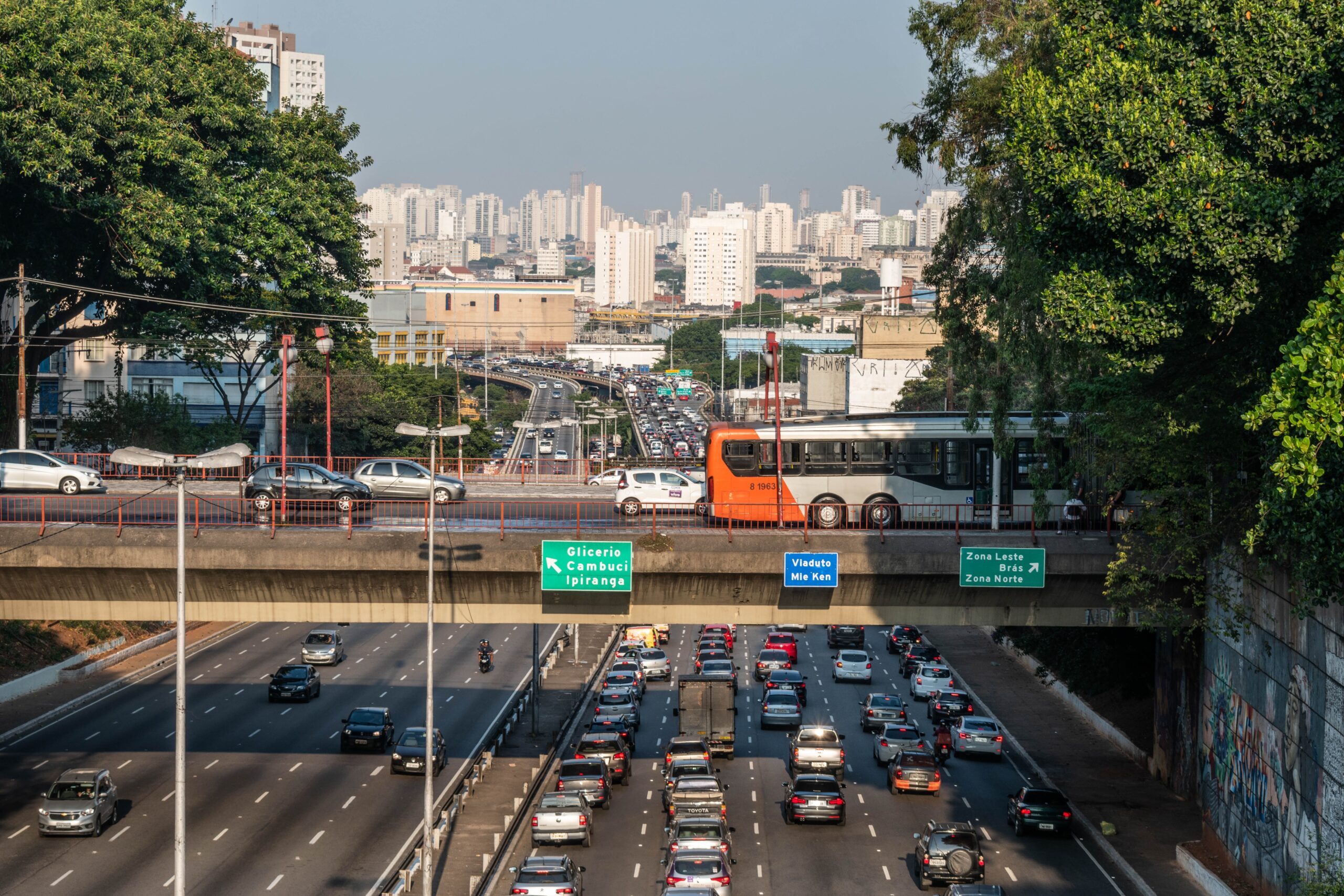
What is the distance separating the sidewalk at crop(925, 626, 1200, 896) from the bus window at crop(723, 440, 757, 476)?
13488 millimetres

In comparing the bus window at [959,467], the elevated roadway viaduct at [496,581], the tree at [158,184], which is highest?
the tree at [158,184]

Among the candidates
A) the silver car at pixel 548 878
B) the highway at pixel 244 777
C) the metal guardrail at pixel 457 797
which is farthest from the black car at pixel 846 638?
the silver car at pixel 548 878

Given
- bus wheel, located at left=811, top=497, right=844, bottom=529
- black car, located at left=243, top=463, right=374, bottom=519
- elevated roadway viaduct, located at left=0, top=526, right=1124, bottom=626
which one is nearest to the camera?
elevated roadway viaduct, located at left=0, top=526, right=1124, bottom=626

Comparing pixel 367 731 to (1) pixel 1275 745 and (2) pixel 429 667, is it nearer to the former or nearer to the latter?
(2) pixel 429 667

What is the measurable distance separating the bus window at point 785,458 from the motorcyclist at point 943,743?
11077 mm

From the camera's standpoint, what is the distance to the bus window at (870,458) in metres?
44.5

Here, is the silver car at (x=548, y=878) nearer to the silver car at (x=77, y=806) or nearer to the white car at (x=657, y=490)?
the silver car at (x=77, y=806)

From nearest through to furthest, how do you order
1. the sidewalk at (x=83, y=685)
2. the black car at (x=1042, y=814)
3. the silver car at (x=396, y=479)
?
the black car at (x=1042, y=814) < the silver car at (x=396, y=479) < the sidewalk at (x=83, y=685)

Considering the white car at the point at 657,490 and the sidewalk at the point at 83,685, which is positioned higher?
the white car at the point at 657,490

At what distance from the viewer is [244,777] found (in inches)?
1714

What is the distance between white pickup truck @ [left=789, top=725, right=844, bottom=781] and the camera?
43875 mm

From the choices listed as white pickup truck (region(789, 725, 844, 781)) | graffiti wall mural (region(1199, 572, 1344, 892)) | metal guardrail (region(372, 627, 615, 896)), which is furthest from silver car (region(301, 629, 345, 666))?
graffiti wall mural (region(1199, 572, 1344, 892))

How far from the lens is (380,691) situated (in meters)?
59.4

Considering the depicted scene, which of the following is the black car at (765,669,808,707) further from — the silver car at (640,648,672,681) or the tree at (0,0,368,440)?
the tree at (0,0,368,440)
